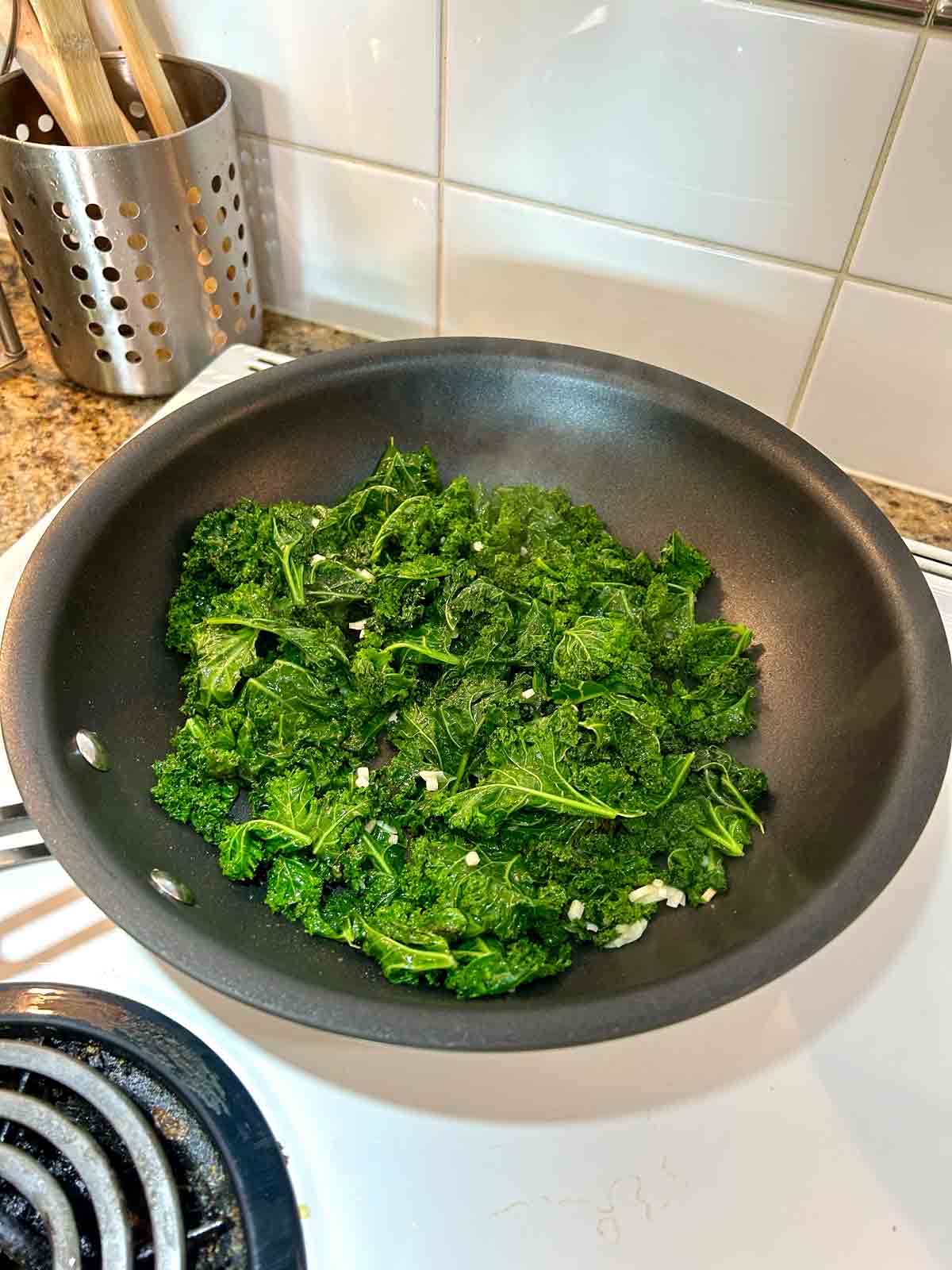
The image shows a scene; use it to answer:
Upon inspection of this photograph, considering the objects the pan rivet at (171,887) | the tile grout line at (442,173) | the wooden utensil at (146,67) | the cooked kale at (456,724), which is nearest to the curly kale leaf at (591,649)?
the cooked kale at (456,724)

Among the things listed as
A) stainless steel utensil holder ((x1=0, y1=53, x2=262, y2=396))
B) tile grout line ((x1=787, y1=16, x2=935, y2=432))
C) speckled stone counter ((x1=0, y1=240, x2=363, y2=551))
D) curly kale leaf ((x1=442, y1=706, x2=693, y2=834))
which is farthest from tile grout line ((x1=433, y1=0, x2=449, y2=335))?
curly kale leaf ((x1=442, y1=706, x2=693, y2=834))

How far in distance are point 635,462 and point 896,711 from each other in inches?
19.7

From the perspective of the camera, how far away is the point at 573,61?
1.24 meters

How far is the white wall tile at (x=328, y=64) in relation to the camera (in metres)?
1.31

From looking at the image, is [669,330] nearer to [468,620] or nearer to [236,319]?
[468,620]

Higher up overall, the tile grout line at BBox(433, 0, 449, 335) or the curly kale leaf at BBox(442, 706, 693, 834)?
the tile grout line at BBox(433, 0, 449, 335)

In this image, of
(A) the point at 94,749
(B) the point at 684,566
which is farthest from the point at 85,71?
(B) the point at 684,566

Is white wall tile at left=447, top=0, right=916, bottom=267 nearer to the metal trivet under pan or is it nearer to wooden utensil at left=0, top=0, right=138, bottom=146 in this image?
wooden utensil at left=0, top=0, right=138, bottom=146

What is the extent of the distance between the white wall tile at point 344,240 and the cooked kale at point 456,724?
1.43ft

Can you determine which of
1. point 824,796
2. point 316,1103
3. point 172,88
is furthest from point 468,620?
point 172,88

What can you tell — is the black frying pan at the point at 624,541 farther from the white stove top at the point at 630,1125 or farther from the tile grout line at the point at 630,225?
the tile grout line at the point at 630,225

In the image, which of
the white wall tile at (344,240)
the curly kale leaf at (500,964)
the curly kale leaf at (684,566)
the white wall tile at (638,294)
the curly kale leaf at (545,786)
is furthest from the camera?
the white wall tile at (344,240)

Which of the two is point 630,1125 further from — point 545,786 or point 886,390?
point 886,390

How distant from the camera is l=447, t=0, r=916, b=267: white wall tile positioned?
1.14 meters
